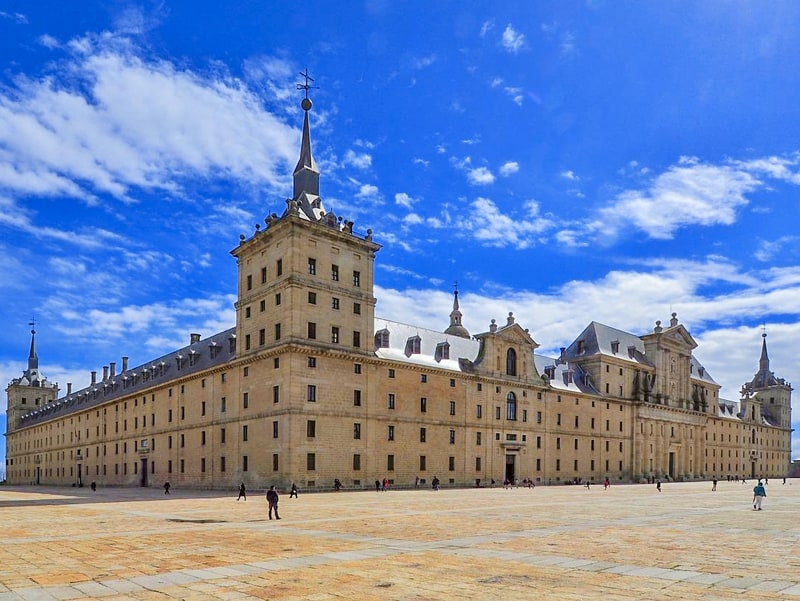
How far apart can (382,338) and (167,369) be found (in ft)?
103

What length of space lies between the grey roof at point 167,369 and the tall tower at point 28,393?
28.9m

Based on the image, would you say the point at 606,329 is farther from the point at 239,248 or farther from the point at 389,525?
the point at 389,525

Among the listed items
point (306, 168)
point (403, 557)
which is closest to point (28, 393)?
point (306, 168)

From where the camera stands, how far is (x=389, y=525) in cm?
2488

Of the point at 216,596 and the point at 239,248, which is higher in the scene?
the point at 239,248

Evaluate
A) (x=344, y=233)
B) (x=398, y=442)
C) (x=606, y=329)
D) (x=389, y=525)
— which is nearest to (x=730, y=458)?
(x=606, y=329)

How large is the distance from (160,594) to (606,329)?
92.3 metres

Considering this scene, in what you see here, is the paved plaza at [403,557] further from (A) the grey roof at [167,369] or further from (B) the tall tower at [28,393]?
(B) the tall tower at [28,393]

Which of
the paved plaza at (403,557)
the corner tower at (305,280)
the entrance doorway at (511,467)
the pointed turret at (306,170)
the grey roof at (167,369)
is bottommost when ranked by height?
the entrance doorway at (511,467)

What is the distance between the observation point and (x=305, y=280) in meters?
57.8

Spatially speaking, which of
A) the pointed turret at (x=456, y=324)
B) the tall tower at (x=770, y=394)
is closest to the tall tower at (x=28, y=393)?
the pointed turret at (x=456, y=324)

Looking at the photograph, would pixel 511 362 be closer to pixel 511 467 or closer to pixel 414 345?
pixel 511 467

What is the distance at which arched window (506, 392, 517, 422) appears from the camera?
76188 mm

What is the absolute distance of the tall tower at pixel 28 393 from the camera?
142 m
